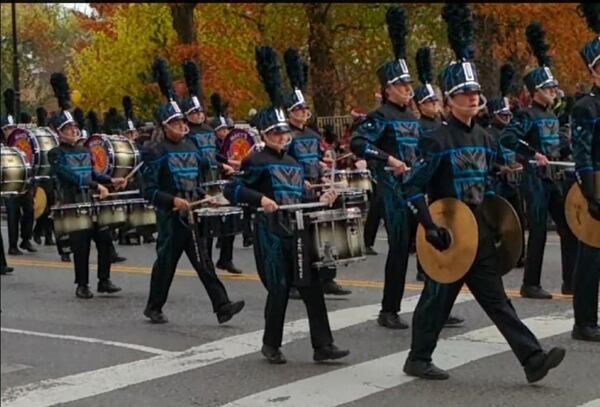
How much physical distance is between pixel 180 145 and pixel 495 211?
3736mm

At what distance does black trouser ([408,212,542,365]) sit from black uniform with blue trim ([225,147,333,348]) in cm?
94

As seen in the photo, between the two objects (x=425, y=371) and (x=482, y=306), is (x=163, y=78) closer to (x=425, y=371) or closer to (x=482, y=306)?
(x=425, y=371)

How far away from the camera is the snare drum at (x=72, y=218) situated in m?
12.6

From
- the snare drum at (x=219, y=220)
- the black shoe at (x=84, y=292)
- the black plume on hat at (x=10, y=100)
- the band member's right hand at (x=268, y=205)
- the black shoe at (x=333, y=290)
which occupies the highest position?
the black plume on hat at (x=10, y=100)

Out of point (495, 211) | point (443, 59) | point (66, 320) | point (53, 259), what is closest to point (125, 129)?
point (53, 259)

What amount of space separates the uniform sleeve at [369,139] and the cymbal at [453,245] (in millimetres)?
1899

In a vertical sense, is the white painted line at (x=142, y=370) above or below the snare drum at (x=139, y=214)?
below

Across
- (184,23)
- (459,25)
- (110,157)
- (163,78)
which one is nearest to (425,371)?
(459,25)

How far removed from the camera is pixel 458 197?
786 cm

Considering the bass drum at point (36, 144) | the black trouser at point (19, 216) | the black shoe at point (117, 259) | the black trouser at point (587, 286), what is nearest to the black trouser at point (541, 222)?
the black trouser at point (587, 286)

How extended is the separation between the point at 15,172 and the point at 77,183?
1.01 m

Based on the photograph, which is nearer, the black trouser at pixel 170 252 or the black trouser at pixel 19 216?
the black trouser at pixel 170 252

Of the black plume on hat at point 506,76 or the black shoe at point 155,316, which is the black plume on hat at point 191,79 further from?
the black shoe at point 155,316

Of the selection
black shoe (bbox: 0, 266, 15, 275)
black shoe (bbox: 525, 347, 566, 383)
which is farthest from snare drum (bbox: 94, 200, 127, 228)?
black shoe (bbox: 525, 347, 566, 383)
